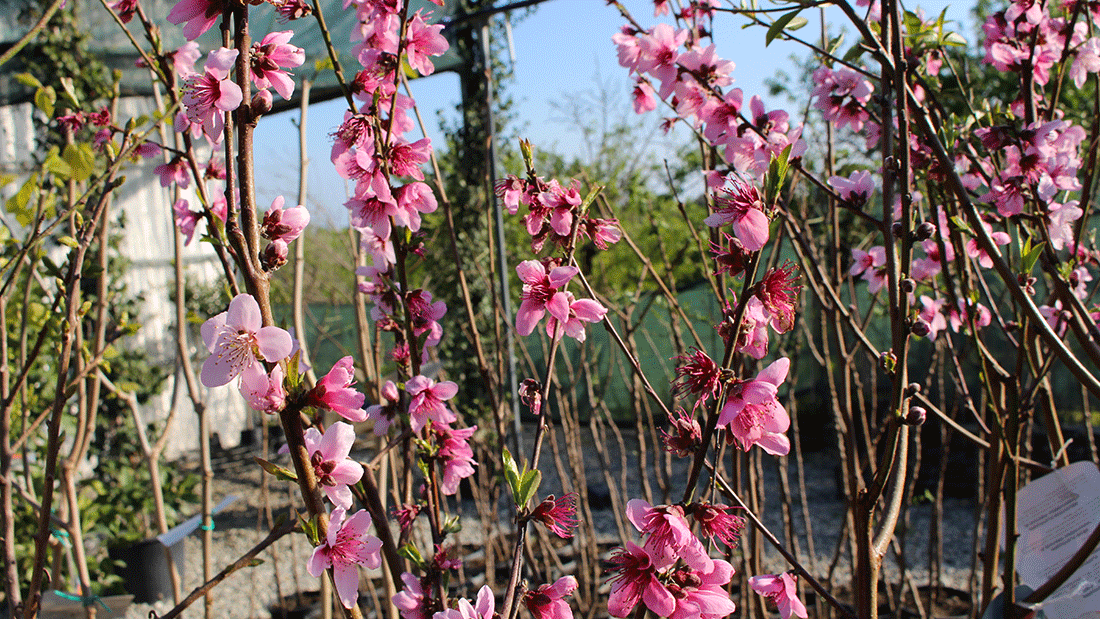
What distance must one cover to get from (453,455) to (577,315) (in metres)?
0.32

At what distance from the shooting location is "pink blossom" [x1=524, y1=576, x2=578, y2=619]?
2.53 ft

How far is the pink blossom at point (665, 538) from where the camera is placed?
63 centimetres

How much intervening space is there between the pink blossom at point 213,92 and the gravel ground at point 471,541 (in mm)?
2481

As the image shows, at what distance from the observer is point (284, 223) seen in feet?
2.30

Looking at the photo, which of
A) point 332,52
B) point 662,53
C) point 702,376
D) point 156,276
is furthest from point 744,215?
point 156,276

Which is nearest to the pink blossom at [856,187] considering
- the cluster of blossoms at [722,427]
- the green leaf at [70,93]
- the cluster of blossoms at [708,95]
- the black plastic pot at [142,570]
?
the cluster of blossoms at [708,95]

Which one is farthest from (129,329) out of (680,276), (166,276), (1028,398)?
(680,276)

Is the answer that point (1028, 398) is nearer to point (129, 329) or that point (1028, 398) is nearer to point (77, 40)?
point (129, 329)

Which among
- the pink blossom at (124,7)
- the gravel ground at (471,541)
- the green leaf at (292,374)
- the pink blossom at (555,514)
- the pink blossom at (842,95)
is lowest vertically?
the gravel ground at (471,541)

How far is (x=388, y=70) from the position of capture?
983 mm

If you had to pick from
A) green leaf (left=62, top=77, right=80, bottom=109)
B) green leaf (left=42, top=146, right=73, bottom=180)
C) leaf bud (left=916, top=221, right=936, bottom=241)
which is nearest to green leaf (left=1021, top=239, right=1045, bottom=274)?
leaf bud (left=916, top=221, right=936, bottom=241)

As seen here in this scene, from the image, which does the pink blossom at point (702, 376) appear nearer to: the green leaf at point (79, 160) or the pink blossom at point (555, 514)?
the pink blossom at point (555, 514)

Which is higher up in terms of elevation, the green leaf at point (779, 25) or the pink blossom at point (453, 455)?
the green leaf at point (779, 25)

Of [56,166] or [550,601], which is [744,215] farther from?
[56,166]
